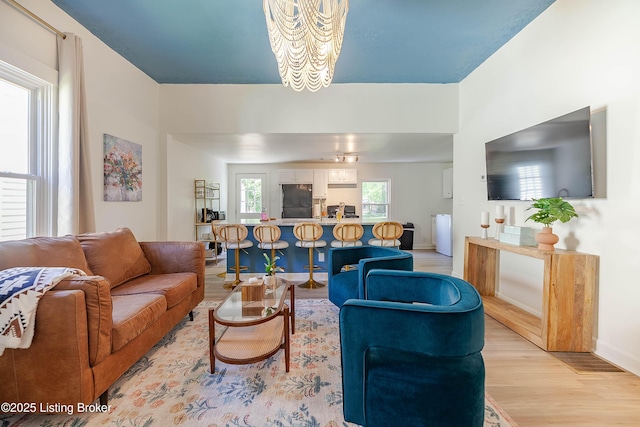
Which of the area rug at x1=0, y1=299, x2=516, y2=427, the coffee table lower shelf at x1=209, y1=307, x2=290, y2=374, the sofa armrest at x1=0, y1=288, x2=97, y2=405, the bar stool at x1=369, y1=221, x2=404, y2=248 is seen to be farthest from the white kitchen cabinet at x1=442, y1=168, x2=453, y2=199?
the sofa armrest at x1=0, y1=288, x2=97, y2=405

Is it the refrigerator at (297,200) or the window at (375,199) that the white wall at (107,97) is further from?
the window at (375,199)

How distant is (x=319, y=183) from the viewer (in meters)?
6.73

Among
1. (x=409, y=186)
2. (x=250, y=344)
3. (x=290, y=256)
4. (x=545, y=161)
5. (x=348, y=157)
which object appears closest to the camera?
(x=250, y=344)

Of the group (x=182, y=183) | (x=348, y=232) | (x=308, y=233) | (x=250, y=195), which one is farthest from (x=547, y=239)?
(x=250, y=195)

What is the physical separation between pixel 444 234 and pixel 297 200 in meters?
3.70

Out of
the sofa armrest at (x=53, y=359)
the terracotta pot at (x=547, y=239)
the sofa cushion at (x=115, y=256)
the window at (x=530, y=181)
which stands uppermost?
the window at (x=530, y=181)

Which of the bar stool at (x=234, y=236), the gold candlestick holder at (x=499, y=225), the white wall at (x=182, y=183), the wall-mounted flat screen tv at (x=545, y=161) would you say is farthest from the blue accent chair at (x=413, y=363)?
the white wall at (x=182, y=183)

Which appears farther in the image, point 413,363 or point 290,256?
point 290,256

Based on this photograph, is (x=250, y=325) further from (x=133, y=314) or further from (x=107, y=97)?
(x=107, y=97)

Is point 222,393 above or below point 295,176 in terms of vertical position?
below

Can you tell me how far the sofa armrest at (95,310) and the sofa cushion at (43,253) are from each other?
1.69 ft

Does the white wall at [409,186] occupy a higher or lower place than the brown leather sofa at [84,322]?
higher

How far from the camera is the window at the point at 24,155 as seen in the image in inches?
77.8

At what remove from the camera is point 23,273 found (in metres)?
1.33
